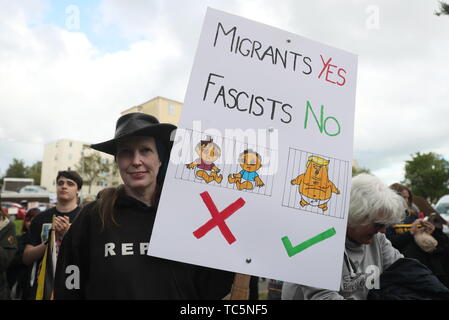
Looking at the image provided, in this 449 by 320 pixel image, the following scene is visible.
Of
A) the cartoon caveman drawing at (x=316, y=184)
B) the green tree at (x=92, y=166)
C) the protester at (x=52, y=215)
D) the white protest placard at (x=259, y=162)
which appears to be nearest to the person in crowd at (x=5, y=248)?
the protester at (x=52, y=215)

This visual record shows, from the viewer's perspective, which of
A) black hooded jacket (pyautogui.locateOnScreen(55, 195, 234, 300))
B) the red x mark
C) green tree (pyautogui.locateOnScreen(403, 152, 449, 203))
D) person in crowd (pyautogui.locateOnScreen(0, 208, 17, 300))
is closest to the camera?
the red x mark

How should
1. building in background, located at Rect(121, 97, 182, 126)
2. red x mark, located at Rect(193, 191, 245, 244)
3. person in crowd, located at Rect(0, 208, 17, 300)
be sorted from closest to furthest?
red x mark, located at Rect(193, 191, 245, 244)
person in crowd, located at Rect(0, 208, 17, 300)
building in background, located at Rect(121, 97, 182, 126)

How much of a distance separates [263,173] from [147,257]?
1.98ft

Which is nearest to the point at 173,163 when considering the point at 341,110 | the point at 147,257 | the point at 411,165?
the point at 147,257

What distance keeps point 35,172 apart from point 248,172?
80595 millimetres

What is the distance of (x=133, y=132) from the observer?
1.54 m

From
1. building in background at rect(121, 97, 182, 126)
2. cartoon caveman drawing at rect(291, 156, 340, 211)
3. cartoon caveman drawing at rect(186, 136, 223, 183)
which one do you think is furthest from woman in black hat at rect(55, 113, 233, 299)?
building in background at rect(121, 97, 182, 126)

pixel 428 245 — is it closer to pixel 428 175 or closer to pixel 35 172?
pixel 428 175

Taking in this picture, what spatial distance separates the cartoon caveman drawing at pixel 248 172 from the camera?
1.33 metres

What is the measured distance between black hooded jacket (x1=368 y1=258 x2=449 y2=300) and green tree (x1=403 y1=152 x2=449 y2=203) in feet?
172

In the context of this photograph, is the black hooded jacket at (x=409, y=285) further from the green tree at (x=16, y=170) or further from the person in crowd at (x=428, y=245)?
the green tree at (x=16, y=170)

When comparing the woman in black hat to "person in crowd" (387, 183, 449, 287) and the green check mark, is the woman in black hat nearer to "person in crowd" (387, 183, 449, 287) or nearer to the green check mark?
the green check mark

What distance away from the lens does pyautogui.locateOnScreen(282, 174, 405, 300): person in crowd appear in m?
1.62
